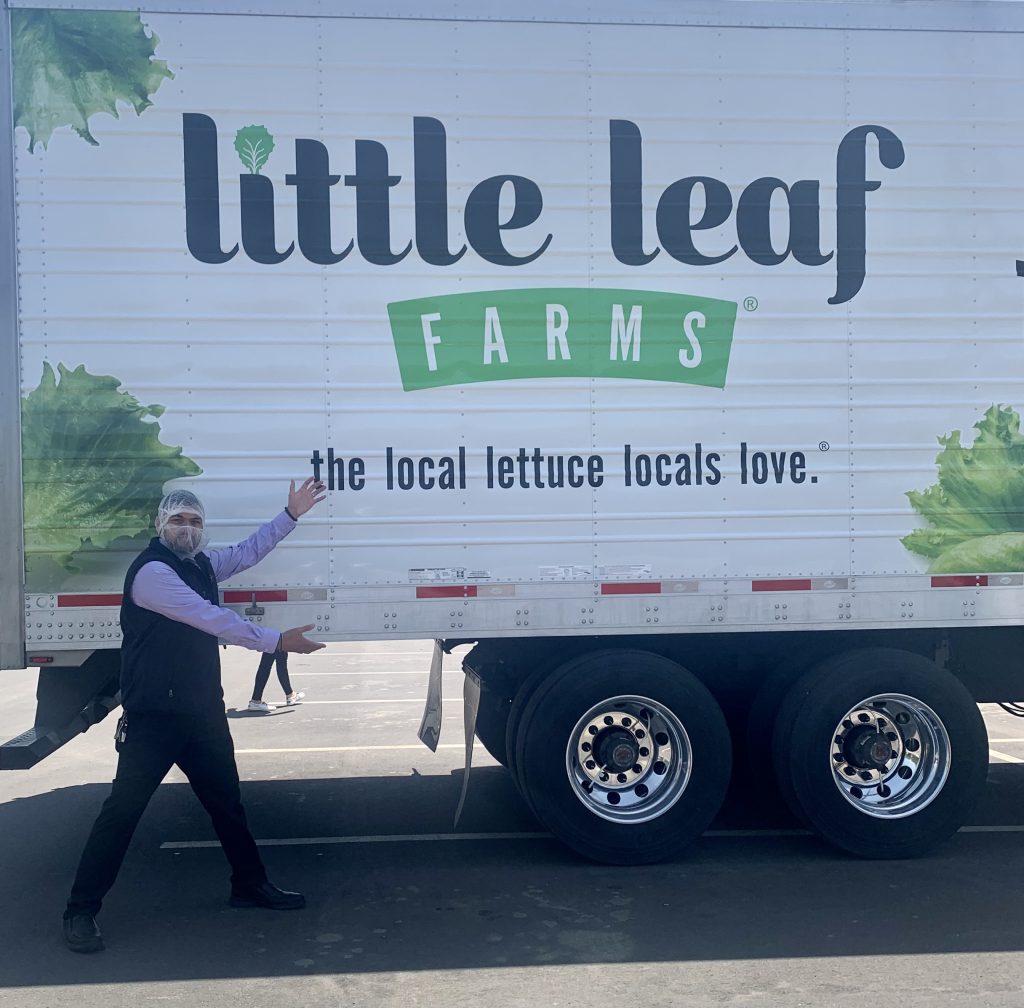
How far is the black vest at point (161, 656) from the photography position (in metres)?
5.20

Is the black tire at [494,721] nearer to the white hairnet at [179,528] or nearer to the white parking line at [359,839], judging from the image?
the white parking line at [359,839]

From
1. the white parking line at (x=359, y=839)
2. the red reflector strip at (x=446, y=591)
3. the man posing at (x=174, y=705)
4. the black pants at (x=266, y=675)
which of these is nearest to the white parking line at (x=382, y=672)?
the black pants at (x=266, y=675)

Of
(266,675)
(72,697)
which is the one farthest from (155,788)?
(266,675)

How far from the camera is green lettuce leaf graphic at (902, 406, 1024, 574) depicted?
6156mm

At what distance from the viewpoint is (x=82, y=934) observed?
16.2 ft

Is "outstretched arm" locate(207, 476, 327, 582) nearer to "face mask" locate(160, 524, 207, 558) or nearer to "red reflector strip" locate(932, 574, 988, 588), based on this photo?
"face mask" locate(160, 524, 207, 558)

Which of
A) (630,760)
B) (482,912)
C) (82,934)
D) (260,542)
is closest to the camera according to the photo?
(82,934)

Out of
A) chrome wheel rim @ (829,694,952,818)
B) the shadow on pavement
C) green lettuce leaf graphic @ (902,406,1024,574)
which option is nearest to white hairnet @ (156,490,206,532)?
the shadow on pavement

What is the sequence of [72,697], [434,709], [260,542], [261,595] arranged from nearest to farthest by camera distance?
1. [260,542]
2. [261,595]
3. [72,697]
4. [434,709]

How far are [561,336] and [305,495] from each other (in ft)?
5.04

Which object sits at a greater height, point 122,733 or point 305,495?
point 305,495

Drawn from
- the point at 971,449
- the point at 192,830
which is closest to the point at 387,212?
the point at 971,449

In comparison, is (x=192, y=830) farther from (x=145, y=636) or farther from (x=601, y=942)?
(x=601, y=942)

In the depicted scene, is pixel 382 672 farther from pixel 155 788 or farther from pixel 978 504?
pixel 978 504
